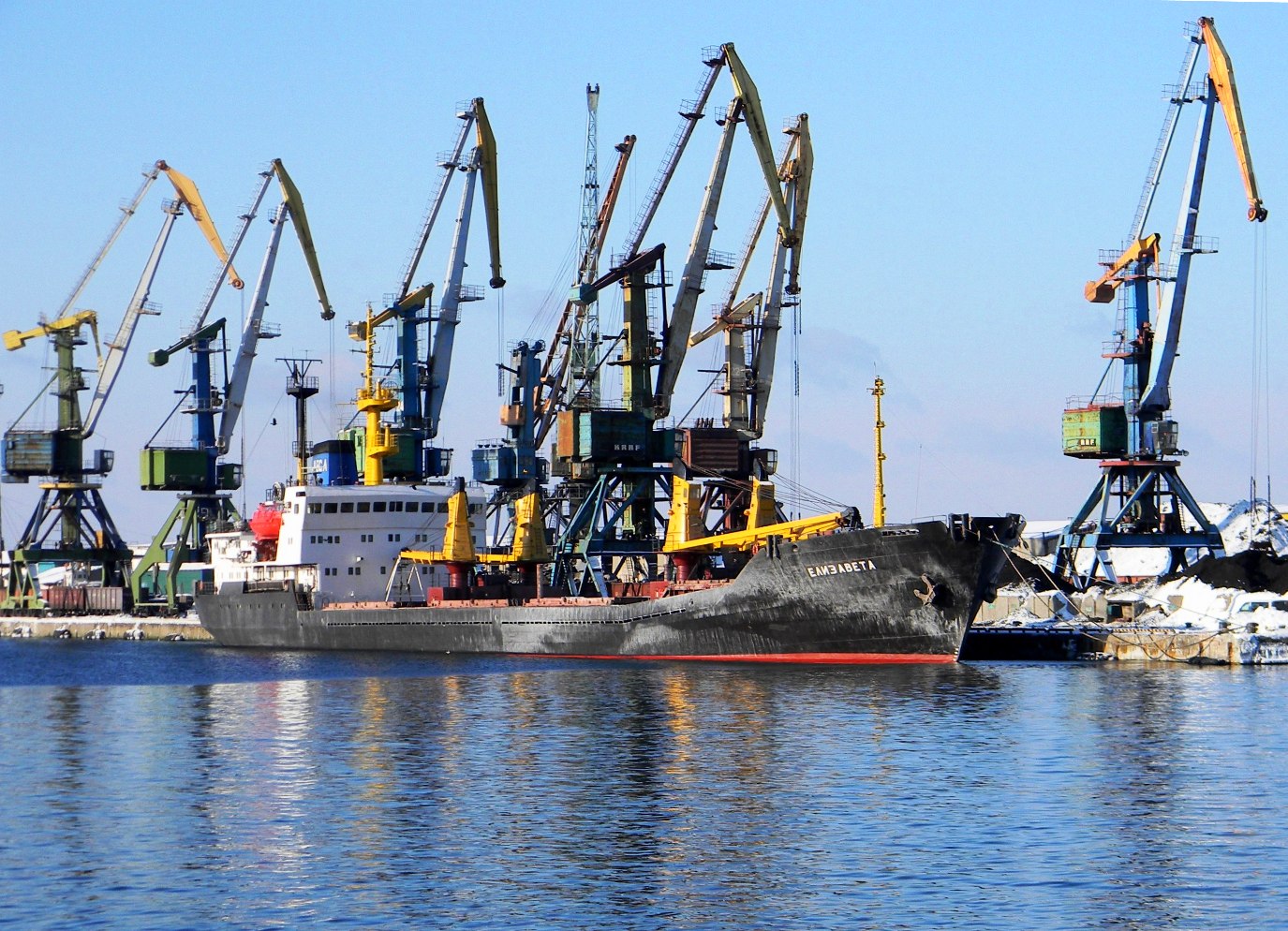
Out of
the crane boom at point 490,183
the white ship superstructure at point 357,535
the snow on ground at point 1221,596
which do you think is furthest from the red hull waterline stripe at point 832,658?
the crane boom at point 490,183

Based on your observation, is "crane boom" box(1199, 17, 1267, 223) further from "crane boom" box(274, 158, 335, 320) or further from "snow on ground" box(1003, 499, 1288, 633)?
"crane boom" box(274, 158, 335, 320)

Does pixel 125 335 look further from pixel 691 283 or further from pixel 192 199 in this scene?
pixel 691 283

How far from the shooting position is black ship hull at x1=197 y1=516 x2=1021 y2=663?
2078 inches

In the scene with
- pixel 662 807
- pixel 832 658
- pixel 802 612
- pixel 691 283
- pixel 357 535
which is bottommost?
pixel 662 807

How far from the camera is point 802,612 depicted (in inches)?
2184

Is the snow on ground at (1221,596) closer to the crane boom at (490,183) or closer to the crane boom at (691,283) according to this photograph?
the crane boom at (691,283)

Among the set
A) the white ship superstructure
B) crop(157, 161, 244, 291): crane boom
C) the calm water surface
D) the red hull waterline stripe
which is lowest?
the calm water surface

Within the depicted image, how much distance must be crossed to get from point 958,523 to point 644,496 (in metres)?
26.3

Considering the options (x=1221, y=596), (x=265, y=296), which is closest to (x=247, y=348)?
(x=265, y=296)

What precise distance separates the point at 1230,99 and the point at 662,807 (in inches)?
2176

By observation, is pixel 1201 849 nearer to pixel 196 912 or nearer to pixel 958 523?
pixel 196 912

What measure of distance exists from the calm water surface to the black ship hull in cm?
413

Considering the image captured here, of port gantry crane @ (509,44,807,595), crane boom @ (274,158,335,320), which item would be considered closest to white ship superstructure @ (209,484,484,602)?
port gantry crane @ (509,44,807,595)

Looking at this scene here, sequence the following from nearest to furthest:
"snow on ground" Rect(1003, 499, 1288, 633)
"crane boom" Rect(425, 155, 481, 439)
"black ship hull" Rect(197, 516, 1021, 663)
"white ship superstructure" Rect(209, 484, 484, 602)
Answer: "black ship hull" Rect(197, 516, 1021, 663), "snow on ground" Rect(1003, 499, 1288, 633), "white ship superstructure" Rect(209, 484, 484, 602), "crane boom" Rect(425, 155, 481, 439)
